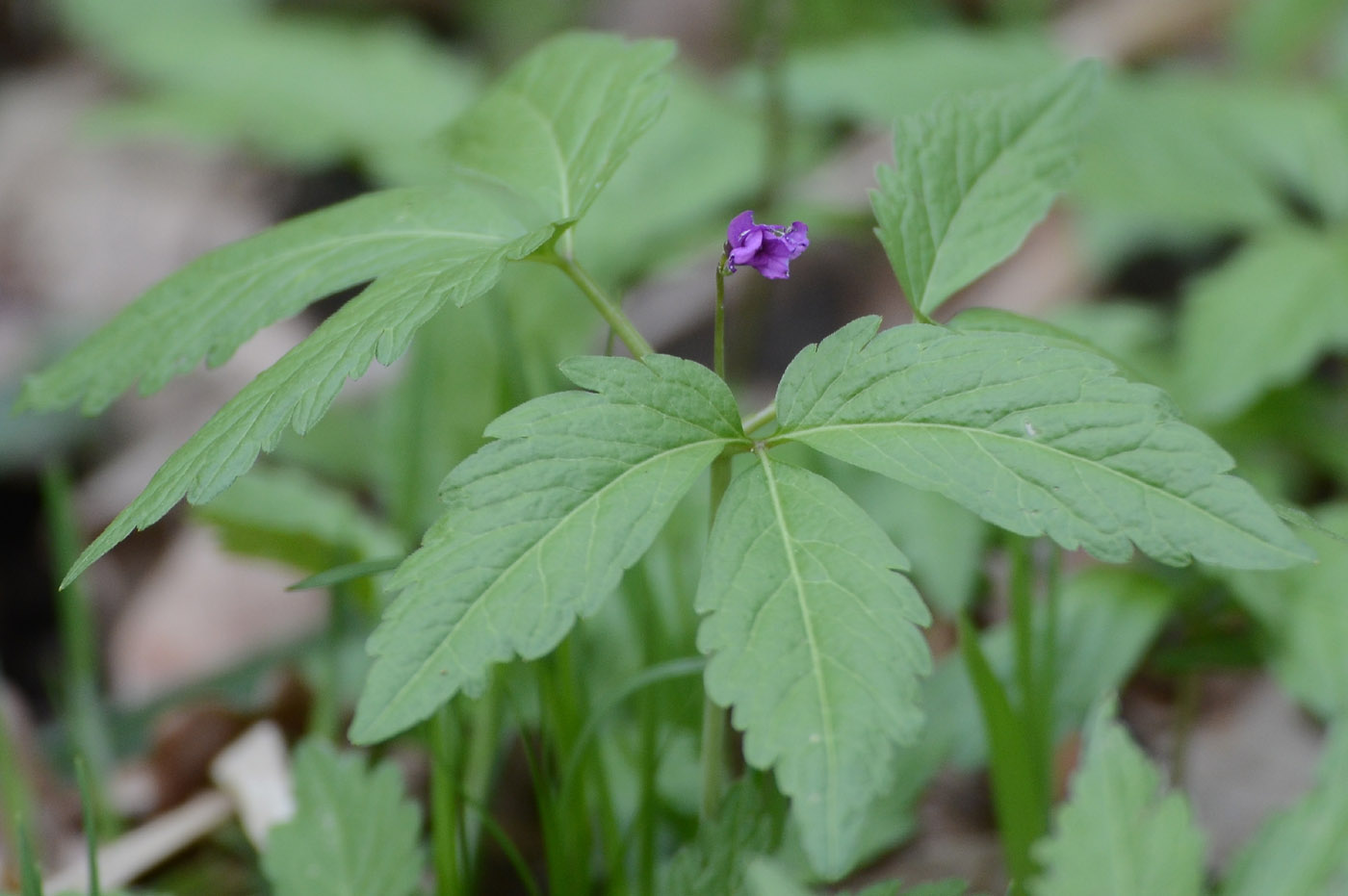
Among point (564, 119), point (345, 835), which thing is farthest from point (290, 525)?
point (564, 119)

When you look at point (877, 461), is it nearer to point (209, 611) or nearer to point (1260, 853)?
point (1260, 853)

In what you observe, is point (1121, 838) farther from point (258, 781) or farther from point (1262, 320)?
point (1262, 320)

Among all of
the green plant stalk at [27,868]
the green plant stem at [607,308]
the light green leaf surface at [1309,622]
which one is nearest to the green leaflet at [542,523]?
the green plant stem at [607,308]

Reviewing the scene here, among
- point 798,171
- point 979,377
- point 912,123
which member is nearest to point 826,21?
point 798,171

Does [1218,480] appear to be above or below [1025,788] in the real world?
above

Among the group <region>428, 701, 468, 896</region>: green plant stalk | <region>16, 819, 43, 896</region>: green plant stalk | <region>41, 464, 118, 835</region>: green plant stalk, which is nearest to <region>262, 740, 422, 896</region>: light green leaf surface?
<region>428, 701, 468, 896</region>: green plant stalk

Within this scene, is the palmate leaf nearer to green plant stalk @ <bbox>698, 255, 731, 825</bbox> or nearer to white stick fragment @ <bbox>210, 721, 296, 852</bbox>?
green plant stalk @ <bbox>698, 255, 731, 825</bbox>
